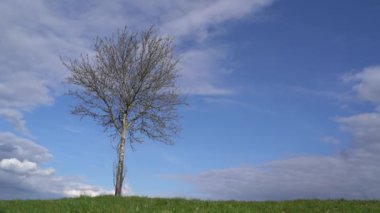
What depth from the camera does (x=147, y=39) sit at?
116ft

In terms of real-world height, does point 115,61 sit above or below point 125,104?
above

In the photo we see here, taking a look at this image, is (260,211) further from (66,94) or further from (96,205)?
(66,94)

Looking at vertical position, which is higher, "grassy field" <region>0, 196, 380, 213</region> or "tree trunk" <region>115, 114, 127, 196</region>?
"tree trunk" <region>115, 114, 127, 196</region>

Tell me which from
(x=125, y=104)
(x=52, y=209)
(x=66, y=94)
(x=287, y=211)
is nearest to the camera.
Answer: (x=52, y=209)

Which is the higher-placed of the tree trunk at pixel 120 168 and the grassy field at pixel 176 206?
the tree trunk at pixel 120 168

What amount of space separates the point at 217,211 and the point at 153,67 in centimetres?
1752

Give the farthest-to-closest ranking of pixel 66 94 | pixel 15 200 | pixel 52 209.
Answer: pixel 66 94
pixel 15 200
pixel 52 209

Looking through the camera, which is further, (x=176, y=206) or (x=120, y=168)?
(x=120, y=168)

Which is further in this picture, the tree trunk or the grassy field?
the tree trunk

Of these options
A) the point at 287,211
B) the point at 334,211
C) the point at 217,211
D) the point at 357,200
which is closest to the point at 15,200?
the point at 217,211

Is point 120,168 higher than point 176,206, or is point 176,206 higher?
point 120,168

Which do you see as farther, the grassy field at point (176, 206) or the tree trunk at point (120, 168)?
the tree trunk at point (120, 168)

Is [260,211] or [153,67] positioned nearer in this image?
[260,211]

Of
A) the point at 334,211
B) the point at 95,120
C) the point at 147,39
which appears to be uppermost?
the point at 147,39
